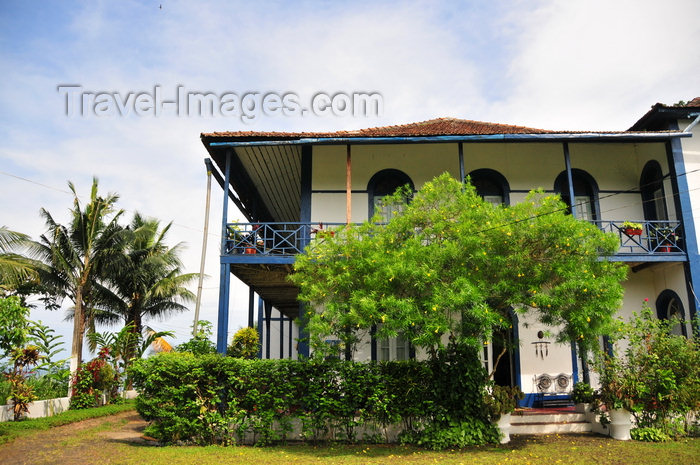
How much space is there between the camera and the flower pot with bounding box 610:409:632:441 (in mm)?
9594

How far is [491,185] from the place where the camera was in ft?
45.4

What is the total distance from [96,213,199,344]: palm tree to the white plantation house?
23.3 feet

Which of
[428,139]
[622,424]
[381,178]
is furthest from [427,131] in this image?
[622,424]

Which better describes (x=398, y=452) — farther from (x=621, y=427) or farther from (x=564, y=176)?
(x=564, y=176)

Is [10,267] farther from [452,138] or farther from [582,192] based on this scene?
[582,192]

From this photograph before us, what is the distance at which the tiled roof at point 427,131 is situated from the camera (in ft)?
39.5

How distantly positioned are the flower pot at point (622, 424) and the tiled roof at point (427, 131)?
6.24 metres

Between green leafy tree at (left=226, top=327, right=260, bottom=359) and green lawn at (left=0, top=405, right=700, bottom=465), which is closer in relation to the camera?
green lawn at (left=0, top=405, right=700, bottom=465)

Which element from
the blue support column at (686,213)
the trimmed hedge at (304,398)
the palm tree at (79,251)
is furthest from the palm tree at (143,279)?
the blue support column at (686,213)

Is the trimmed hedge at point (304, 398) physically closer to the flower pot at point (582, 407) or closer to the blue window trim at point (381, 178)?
the flower pot at point (582, 407)

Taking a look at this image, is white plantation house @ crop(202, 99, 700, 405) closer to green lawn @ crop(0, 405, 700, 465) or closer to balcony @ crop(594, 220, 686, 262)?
balcony @ crop(594, 220, 686, 262)

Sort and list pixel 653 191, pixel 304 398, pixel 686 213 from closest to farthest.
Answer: pixel 304 398
pixel 686 213
pixel 653 191

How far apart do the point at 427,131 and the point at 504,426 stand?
7.03 meters

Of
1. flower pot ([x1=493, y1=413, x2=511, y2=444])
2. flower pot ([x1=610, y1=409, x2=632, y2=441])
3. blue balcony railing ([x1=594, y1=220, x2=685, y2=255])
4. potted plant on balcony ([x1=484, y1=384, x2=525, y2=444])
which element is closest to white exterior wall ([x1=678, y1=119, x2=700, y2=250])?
blue balcony railing ([x1=594, y1=220, x2=685, y2=255])
